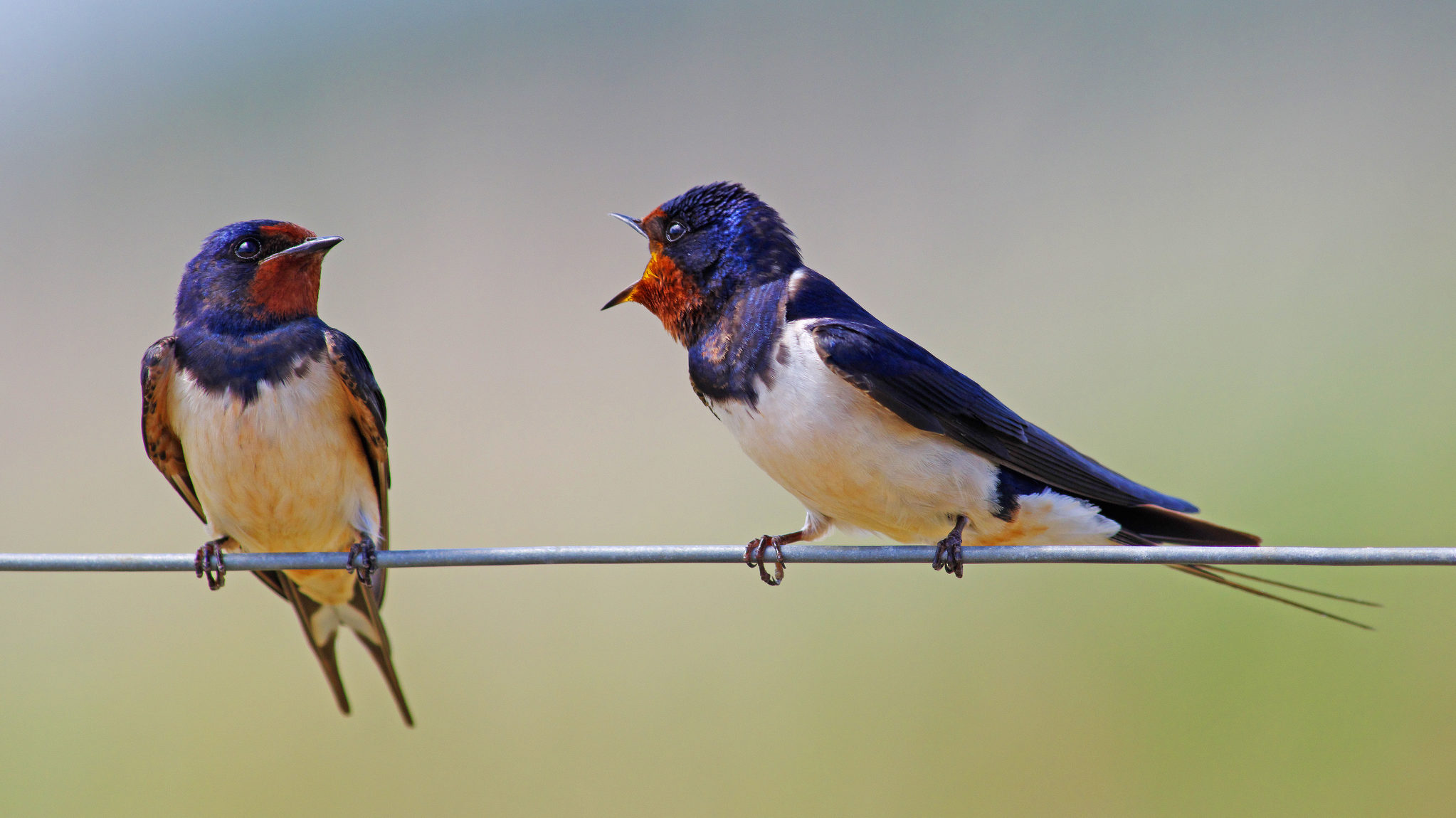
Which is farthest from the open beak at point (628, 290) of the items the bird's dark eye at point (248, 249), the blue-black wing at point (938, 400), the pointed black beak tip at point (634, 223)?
the bird's dark eye at point (248, 249)

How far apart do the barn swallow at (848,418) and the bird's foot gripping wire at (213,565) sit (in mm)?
879

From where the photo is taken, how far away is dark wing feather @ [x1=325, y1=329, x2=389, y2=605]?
2074 millimetres

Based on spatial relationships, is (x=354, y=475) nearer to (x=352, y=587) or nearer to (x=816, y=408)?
(x=352, y=587)

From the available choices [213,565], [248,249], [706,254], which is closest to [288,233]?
[248,249]

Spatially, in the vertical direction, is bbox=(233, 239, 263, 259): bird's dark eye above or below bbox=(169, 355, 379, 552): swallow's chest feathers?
above

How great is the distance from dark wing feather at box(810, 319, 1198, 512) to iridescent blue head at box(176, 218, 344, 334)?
100 centimetres

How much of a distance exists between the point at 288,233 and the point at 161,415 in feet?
1.40

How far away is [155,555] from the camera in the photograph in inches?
60.5

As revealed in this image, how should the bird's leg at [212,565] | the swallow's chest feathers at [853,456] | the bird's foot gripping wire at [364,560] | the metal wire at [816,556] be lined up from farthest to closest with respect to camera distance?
the bird's leg at [212,565] < the swallow's chest feathers at [853,456] < the bird's foot gripping wire at [364,560] < the metal wire at [816,556]

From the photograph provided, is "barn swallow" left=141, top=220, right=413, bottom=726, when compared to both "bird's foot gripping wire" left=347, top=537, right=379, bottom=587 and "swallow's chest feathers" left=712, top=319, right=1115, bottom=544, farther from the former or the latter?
"swallow's chest feathers" left=712, top=319, right=1115, bottom=544

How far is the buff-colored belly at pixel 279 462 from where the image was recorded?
2.00 m

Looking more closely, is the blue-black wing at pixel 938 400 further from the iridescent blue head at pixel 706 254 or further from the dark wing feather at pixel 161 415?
the dark wing feather at pixel 161 415

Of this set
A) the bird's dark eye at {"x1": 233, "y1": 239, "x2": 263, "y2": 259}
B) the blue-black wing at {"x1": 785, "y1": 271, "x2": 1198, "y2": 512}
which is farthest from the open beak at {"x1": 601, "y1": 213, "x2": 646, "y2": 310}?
the bird's dark eye at {"x1": 233, "y1": 239, "x2": 263, "y2": 259}

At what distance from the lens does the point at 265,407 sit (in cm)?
200
